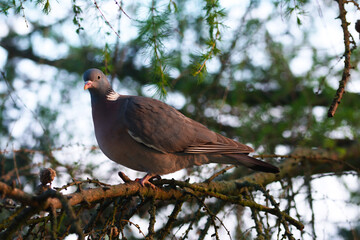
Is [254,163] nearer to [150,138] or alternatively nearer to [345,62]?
[150,138]

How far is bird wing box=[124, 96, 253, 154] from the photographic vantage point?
9.97ft

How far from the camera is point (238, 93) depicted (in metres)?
4.36

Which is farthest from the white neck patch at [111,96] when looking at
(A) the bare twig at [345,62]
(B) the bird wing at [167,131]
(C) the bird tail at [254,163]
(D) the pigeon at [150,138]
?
(A) the bare twig at [345,62]

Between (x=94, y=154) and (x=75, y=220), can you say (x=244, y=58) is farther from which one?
(x=75, y=220)

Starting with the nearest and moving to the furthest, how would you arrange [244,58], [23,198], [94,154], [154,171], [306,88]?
[23,198] < [154,171] < [94,154] < [244,58] < [306,88]

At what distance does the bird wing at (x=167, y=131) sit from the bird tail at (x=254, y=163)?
0.06 metres

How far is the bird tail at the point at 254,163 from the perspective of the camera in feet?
9.98

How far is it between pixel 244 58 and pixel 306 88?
84cm

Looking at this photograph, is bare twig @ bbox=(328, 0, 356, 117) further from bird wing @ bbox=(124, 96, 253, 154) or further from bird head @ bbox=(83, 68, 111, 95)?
bird head @ bbox=(83, 68, 111, 95)

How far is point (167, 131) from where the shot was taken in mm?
3180

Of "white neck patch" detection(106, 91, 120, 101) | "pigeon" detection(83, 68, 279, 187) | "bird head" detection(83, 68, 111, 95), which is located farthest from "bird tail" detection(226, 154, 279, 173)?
"bird head" detection(83, 68, 111, 95)

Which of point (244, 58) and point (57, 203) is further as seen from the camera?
point (244, 58)

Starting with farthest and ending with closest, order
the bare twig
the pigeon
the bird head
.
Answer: the bird head → the pigeon → the bare twig

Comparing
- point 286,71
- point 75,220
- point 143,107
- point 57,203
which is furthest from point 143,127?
point 286,71
